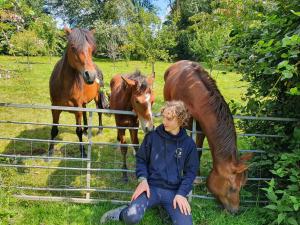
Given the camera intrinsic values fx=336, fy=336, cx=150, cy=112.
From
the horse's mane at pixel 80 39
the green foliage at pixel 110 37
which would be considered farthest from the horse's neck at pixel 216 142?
the green foliage at pixel 110 37

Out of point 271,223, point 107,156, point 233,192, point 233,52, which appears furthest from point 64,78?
point 271,223

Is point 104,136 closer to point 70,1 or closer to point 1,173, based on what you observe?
point 1,173

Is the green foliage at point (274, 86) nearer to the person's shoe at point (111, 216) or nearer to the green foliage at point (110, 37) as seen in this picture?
the person's shoe at point (111, 216)

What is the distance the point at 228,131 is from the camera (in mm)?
3873

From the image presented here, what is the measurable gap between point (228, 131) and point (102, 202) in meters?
1.83

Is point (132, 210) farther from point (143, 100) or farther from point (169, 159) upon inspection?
point (143, 100)

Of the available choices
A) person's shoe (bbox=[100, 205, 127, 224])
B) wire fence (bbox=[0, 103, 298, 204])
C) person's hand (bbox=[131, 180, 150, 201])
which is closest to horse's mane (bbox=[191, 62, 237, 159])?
wire fence (bbox=[0, 103, 298, 204])

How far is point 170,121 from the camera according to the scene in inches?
134

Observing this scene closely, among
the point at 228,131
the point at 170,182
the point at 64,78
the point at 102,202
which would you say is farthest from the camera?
the point at 64,78

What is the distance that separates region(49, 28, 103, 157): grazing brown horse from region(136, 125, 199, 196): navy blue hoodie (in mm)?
1759

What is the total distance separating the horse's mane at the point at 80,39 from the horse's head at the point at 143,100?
1.05 m

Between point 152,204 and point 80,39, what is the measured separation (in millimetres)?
2864

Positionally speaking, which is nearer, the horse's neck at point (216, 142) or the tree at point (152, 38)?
the horse's neck at point (216, 142)

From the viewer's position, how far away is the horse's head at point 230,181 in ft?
12.2
